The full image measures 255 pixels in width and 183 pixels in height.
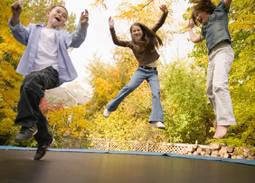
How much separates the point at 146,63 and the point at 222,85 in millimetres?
777

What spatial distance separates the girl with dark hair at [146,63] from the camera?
2773 mm

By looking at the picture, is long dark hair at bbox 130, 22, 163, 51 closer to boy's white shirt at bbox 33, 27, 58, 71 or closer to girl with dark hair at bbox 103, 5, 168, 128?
girl with dark hair at bbox 103, 5, 168, 128

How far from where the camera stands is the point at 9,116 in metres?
5.01

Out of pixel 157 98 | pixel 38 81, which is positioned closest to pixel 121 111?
pixel 157 98

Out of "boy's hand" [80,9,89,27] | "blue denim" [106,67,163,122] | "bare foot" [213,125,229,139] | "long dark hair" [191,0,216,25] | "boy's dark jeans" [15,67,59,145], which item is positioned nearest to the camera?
"bare foot" [213,125,229,139]

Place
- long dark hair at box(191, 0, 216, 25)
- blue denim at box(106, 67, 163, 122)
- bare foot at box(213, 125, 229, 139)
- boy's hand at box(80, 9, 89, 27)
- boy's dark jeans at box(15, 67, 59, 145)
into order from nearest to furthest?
bare foot at box(213, 125, 229, 139)
boy's dark jeans at box(15, 67, 59, 145)
long dark hair at box(191, 0, 216, 25)
boy's hand at box(80, 9, 89, 27)
blue denim at box(106, 67, 163, 122)

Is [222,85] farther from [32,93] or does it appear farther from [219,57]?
[32,93]

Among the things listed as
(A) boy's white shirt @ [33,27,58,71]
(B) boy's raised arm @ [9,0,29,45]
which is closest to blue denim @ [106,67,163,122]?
(A) boy's white shirt @ [33,27,58,71]

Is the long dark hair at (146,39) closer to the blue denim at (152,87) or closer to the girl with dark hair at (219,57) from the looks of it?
the blue denim at (152,87)

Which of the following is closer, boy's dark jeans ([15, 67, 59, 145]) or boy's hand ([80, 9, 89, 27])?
boy's dark jeans ([15, 67, 59, 145])

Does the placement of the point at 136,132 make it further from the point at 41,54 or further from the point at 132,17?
the point at 41,54

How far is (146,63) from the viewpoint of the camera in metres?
2.80

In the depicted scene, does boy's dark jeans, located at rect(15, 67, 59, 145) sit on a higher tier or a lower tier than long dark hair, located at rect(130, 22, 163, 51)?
lower

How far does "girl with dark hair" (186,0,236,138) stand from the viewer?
2.17m
